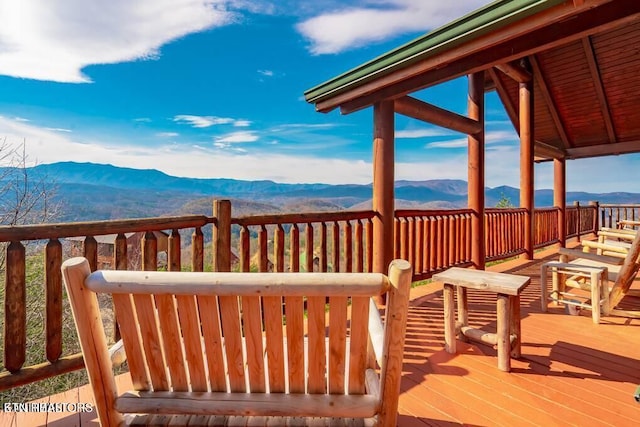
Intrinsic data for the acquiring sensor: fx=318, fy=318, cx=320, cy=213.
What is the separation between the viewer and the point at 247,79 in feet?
121

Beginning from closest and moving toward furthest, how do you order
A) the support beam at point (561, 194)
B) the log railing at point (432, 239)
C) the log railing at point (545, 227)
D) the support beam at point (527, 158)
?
the log railing at point (432, 239)
the support beam at point (527, 158)
the log railing at point (545, 227)
the support beam at point (561, 194)

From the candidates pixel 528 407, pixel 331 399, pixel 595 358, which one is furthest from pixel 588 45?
pixel 331 399

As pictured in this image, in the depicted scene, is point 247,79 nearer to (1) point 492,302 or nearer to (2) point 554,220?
(2) point 554,220

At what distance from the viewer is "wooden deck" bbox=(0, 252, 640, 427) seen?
1622mm

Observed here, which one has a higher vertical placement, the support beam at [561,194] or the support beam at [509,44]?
the support beam at [509,44]

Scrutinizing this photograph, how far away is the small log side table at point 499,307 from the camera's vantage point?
204cm

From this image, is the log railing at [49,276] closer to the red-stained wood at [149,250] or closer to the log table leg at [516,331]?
the red-stained wood at [149,250]

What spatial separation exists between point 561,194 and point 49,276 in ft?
32.5

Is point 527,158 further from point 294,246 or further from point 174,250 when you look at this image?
point 174,250

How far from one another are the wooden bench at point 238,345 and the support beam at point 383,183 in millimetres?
2413

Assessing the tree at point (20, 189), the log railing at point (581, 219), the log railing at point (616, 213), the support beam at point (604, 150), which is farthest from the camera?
the log railing at point (616, 213)

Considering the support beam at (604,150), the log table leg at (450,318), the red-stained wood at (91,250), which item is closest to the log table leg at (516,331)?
the log table leg at (450,318)

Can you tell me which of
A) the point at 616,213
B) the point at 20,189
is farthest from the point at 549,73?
the point at 20,189

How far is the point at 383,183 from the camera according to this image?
3.37m
